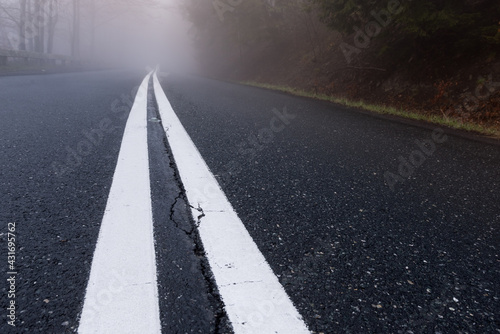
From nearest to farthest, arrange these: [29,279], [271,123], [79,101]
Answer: [29,279] < [271,123] < [79,101]

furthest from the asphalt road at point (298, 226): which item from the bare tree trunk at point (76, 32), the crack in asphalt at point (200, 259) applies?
the bare tree trunk at point (76, 32)

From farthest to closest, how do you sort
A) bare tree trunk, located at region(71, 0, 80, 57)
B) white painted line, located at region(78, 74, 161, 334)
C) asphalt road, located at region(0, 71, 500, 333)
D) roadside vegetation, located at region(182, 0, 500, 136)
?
1. bare tree trunk, located at region(71, 0, 80, 57)
2. roadside vegetation, located at region(182, 0, 500, 136)
3. asphalt road, located at region(0, 71, 500, 333)
4. white painted line, located at region(78, 74, 161, 334)

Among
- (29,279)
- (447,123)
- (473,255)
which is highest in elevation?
(447,123)

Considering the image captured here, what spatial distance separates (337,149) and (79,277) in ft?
8.71

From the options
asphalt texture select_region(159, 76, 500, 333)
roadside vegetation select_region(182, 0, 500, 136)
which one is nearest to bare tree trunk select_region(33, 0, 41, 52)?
roadside vegetation select_region(182, 0, 500, 136)

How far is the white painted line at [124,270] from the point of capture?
0.93 meters

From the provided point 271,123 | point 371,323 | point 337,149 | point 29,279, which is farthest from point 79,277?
point 271,123

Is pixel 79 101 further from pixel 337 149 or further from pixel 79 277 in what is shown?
pixel 79 277

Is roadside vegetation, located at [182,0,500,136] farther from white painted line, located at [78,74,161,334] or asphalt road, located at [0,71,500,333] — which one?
white painted line, located at [78,74,161,334]

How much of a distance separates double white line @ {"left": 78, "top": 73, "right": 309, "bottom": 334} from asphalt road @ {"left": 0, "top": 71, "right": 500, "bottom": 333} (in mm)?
35

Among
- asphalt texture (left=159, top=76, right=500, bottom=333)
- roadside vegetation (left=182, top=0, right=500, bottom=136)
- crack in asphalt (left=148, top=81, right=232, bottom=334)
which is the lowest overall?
crack in asphalt (left=148, top=81, right=232, bottom=334)

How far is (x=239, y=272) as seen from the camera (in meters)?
1.17

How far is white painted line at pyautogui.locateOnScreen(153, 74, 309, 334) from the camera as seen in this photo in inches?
38.0

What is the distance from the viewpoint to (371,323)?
39.9 inches
